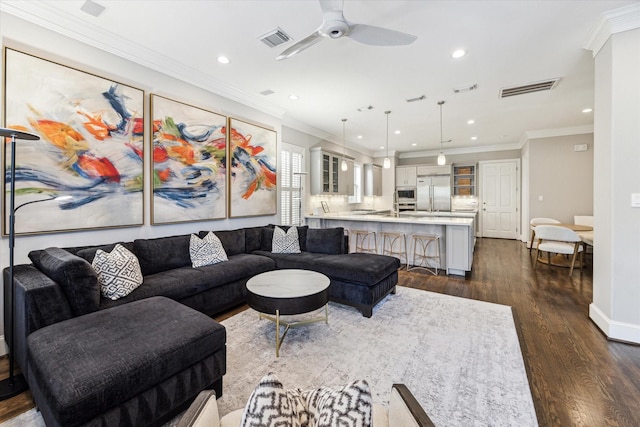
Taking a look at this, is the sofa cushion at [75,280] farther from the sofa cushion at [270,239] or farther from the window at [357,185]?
the window at [357,185]

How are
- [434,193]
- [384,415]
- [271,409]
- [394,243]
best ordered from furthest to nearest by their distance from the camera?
[434,193]
[394,243]
[384,415]
[271,409]

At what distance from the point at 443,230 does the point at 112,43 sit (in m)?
5.18

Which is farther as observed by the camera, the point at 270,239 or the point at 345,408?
the point at 270,239

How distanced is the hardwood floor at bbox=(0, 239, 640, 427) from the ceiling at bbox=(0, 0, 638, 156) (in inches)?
115

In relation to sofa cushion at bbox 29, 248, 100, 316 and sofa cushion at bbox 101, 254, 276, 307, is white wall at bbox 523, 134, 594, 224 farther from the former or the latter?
sofa cushion at bbox 29, 248, 100, 316

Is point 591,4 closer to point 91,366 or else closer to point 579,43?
point 579,43

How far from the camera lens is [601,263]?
113 inches


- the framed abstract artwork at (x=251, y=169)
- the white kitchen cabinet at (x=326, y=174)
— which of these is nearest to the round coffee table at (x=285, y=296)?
the framed abstract artwork at (x=251, y=169)

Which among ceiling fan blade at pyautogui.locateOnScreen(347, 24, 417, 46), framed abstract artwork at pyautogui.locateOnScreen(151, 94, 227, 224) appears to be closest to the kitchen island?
framed abstract artwork at pyautogui.locateOnScreen(151, 94, 227, 224)

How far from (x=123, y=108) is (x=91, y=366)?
2.75 meters

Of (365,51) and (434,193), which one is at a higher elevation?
(365,51)

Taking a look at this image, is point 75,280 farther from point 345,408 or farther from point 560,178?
point 560,178

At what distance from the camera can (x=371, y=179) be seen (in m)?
9.05

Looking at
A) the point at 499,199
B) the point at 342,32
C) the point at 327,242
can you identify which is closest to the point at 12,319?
the point at 342,32
